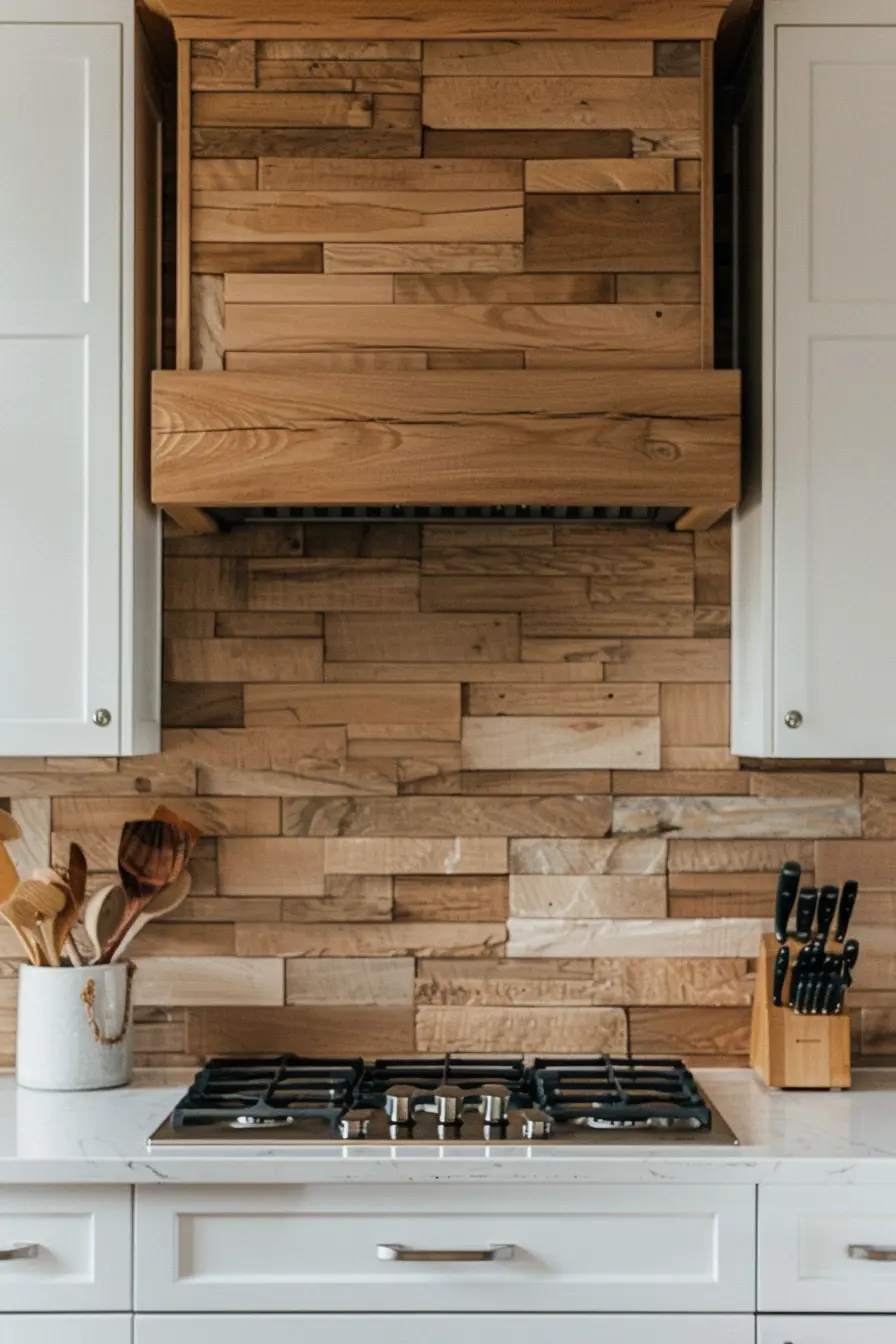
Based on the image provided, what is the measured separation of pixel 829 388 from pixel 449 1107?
47.8 inches

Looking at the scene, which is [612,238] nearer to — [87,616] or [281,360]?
[281,360]

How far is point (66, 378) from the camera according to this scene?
2252 millimetres

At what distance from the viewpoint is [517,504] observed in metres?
2.20

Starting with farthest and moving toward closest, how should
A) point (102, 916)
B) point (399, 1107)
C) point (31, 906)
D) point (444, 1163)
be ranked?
point (102, 916) < point (31, 906) < point (399, 1107) < point (444, 1163)

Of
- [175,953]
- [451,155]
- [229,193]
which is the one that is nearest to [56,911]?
[175,953]

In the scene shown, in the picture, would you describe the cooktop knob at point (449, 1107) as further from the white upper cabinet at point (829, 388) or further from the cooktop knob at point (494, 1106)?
the white upper cabinet at point (829, 388)

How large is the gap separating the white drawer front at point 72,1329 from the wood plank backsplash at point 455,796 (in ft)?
2.00

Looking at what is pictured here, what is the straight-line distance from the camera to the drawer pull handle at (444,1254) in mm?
1959

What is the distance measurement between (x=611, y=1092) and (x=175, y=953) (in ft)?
2.66

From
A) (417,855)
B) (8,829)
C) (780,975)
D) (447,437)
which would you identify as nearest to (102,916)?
(8,829)

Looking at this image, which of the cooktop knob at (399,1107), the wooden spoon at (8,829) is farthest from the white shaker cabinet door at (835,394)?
the wooden spoon at (8,829)

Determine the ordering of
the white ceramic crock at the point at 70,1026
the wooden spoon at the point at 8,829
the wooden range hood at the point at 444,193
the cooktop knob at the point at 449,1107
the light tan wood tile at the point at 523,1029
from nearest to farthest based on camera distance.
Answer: the cooktop knob at the point at 449,1107 < the wooden range hood at the point at 444,193 < the white ceramic crock at the point at 70,1026 < the wooden spoon at the point at 8,829 < the light tan wood tile at the point at 523,1029

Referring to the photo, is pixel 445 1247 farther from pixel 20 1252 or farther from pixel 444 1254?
pixel 20 1252

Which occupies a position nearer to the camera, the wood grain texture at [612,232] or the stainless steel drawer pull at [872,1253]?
the stainless steel drawer pull at [872,1253]
